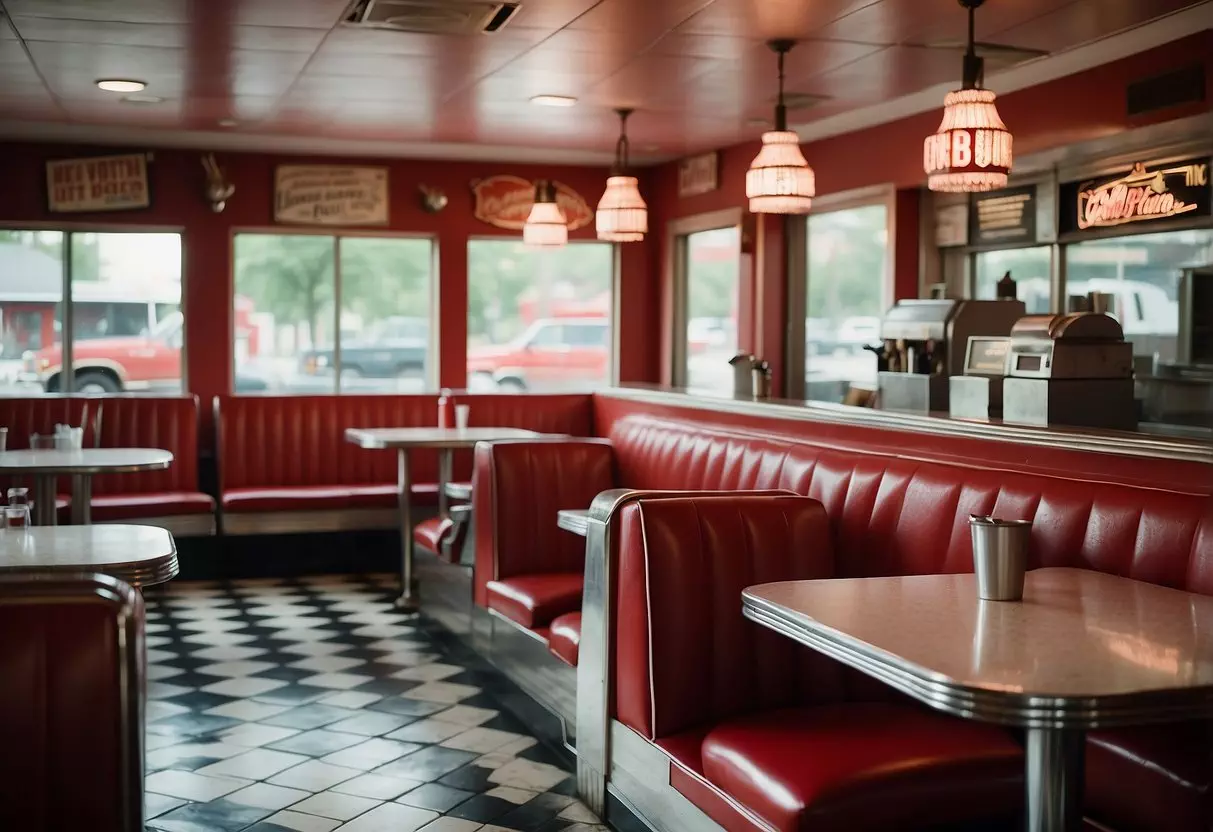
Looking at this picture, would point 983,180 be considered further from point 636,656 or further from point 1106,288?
point 636,656

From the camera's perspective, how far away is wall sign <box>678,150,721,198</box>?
9.30 metres

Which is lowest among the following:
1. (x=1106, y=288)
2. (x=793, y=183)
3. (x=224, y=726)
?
(x=224, y=726)

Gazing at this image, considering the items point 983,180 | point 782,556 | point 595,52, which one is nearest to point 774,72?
point 595,52

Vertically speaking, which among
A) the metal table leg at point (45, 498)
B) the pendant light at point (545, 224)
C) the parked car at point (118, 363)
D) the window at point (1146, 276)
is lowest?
the metal table leg at point (45, 498)

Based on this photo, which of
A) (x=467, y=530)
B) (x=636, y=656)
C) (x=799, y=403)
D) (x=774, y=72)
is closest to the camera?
(x=636, y=656)

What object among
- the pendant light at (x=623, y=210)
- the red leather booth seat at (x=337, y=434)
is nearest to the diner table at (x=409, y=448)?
the red leather booth seat at (x=337, y=434)

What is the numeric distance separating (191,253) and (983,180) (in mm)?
6330

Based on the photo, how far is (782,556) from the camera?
3469 mm

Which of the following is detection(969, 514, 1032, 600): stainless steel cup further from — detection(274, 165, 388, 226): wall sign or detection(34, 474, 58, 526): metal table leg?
detection(274, 165, 388, 226): wall sign

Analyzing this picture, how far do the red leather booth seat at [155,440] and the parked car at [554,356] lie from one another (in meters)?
2.82

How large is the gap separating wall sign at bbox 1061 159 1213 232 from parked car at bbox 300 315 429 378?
17.0 ft

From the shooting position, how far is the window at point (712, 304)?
9.46 m

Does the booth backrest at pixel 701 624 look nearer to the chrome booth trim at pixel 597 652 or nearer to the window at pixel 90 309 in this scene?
the chrome booth trim at pixel 597 652

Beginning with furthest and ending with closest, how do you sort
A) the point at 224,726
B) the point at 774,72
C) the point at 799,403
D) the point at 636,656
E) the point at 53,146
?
the point at 53,146
the point at 774,72
the point at 799,403
the point at 224,726
the point at 636,656
